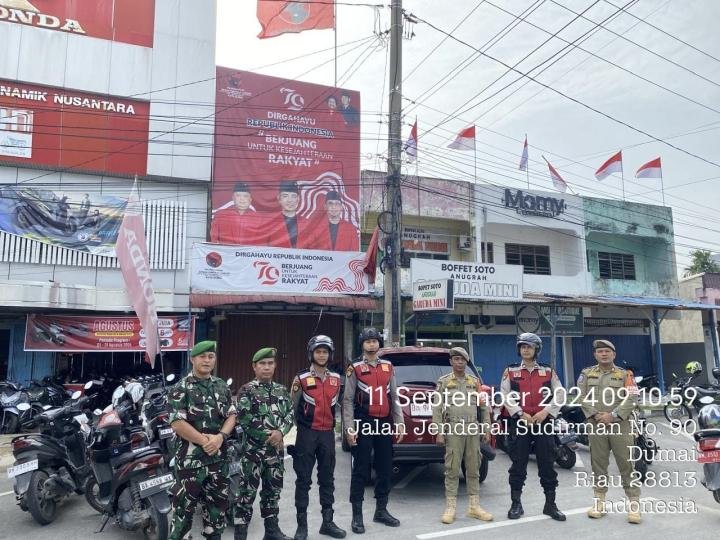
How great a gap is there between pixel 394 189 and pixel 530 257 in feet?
33.1

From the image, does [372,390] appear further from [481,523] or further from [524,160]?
[524,160]

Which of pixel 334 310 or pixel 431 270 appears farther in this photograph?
pixel 334 310

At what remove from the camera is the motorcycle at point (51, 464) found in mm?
5133

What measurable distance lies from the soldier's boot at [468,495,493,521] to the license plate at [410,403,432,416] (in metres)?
0.94

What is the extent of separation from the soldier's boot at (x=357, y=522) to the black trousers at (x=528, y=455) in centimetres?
157

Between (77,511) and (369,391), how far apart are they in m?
3.42

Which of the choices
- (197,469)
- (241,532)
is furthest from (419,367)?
(197,469)

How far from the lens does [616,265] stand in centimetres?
2048

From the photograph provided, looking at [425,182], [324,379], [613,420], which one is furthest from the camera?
[425,182]

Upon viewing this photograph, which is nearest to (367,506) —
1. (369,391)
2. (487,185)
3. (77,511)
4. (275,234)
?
(369,391)

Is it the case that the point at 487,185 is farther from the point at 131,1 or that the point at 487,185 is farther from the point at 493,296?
the point at 131,1

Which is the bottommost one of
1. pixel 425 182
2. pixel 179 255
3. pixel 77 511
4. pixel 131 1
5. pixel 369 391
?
pixel 77 511

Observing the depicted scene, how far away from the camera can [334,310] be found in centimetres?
1441

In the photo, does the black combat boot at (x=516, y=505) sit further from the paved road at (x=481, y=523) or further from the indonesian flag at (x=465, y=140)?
the indonesian flag at (x=465, y=140)
